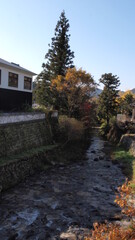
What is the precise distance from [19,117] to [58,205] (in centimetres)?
970

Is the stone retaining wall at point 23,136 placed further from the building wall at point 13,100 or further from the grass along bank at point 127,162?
the grass along bank at point 127,162

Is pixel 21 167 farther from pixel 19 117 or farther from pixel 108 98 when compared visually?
pixel 108 98

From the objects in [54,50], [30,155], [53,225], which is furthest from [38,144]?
[54,50]

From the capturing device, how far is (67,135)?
25.4 meters

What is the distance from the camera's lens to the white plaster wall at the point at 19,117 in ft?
55.1

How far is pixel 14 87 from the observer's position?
2223 centimetres

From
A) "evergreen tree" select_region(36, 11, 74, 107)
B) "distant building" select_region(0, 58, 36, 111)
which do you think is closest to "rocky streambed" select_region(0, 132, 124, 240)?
"distant building" select_region(0, 58, 36, 111)

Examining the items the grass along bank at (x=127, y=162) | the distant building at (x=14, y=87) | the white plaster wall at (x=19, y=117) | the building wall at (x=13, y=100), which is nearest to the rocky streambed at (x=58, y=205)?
the grass along bank at (x=127, y=162)

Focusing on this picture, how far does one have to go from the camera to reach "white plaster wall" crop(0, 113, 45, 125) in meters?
16.8

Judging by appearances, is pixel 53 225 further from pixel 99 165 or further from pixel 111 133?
pixel 111 133

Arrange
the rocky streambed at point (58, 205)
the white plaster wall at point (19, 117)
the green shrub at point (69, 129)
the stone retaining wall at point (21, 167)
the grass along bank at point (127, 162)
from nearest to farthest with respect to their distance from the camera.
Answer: the rocky streambed at point (58, 205)
the stone retaining wall at point (21, 167)
the white plaster wall at point (19, 117)
the grass along bank at point (127, 162)
the green shrub at point (69, 129)

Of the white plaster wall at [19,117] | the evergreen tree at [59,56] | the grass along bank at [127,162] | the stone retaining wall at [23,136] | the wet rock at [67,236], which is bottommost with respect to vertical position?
the wet rock at [67,236]

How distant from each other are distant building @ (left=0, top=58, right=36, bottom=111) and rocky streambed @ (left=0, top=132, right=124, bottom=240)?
847 centimetres

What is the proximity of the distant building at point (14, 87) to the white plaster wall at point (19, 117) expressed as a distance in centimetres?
240
